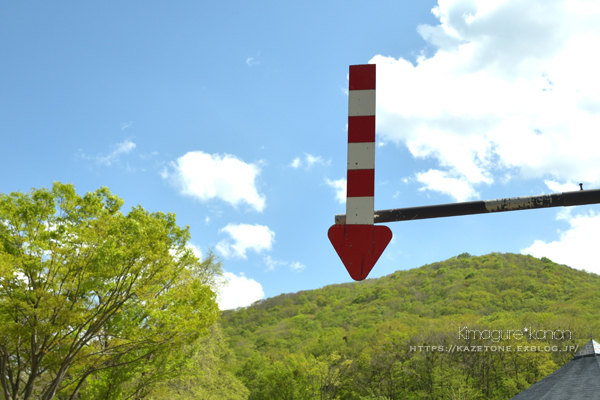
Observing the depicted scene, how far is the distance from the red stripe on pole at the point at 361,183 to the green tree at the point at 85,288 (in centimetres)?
1086

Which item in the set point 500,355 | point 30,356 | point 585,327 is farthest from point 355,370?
point 30,356

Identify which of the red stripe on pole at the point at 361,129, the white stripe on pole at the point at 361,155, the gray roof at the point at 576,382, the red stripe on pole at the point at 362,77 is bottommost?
the gray roof at the point at 576,382

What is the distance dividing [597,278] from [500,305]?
35.5m

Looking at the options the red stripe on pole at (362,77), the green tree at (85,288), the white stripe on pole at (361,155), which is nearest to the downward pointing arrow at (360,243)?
the white stripe on pole at (361,155)

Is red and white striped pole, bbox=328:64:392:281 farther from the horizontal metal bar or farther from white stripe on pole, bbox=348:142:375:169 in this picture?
the horizontal metal bar

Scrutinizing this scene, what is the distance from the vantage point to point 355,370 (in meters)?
48.0

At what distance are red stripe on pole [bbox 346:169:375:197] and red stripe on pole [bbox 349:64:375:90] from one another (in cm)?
54

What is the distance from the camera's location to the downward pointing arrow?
9.42 ft

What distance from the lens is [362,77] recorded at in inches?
114

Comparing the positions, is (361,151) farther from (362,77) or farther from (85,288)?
(85,288)

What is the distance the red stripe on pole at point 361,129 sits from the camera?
2.80 meters

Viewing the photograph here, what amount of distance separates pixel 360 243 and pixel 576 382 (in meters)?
19.2

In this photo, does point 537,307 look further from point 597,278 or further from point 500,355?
point 597,278

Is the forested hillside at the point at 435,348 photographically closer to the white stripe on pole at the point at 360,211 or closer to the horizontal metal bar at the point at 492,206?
the horizontal metal bar at the point at 492,206
